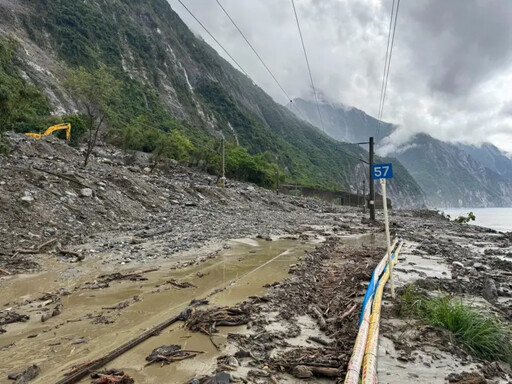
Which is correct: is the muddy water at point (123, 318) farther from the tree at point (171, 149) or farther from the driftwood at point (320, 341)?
the tree at point (171, 149)

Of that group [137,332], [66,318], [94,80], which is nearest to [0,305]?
[66,318]

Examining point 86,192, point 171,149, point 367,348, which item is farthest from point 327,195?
point 367,348

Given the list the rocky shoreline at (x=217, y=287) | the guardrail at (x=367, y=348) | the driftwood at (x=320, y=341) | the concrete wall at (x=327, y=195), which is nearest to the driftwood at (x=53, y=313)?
the rocky shoreline at (x=217, y=287)

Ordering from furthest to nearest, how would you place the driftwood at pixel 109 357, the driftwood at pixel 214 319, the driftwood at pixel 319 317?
the driftwood at pixel 319 317 → the driftwood at pixel 214 319 → the driftwood at pixel 109 357

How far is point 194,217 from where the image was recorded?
1736 centimetres

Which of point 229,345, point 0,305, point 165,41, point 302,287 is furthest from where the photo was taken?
point 165,41

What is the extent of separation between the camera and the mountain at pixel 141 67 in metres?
66.6

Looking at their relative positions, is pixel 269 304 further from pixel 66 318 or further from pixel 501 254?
pixel 501 254

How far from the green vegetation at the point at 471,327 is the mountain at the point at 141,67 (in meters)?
49.1

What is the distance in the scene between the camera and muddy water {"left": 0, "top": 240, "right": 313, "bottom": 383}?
3.38m

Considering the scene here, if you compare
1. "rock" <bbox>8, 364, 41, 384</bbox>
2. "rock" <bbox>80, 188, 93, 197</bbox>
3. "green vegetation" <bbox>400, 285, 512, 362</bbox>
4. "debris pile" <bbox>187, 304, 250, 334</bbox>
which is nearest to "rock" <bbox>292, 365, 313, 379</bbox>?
"debris pile" <bbox>187, 304, 250, 334</bbox>

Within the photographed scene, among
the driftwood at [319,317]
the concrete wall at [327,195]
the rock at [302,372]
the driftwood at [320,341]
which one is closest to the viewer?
the rock at [302,372]

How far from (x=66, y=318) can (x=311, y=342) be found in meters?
3.72

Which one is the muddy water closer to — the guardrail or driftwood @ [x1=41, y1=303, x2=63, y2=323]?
driftwood @ [x1=41, y1=303, x2=63, y2=323]
